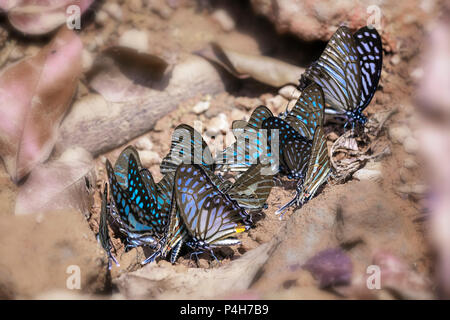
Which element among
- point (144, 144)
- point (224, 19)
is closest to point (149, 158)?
point (144, 144)

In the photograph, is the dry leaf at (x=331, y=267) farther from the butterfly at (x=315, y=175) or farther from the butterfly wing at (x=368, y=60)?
the butterfly wing at (x=368, y=60)

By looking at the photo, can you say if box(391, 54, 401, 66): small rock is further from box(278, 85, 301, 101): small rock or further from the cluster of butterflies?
box(278, 85, 301, 101): small rock

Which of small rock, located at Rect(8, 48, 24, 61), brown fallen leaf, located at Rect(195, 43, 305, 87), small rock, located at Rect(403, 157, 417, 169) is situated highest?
small rock, located at Rect(8, 48, 24, 61)

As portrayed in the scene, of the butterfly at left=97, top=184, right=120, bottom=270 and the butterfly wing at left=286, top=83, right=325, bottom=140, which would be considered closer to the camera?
the butterfly at left=97, top=184, right=120, bottom=270

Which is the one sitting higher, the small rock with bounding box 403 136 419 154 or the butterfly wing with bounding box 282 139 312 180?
the small rock with bounding box 403 136 419 154

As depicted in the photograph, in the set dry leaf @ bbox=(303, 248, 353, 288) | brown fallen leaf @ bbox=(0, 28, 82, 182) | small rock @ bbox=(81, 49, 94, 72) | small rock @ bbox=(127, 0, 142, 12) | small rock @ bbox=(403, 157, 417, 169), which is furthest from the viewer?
small rock @ bbox=(127, 0, 142, 12)

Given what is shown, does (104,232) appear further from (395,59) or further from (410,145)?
(395,59)

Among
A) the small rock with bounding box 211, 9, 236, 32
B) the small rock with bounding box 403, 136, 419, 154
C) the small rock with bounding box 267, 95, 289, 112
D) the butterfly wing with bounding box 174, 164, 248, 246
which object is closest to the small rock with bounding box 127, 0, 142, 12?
the small rock with bounding box 211, 9, 236, 32

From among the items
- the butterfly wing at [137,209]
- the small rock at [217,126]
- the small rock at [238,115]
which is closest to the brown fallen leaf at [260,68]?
the small rock at [238,115]
